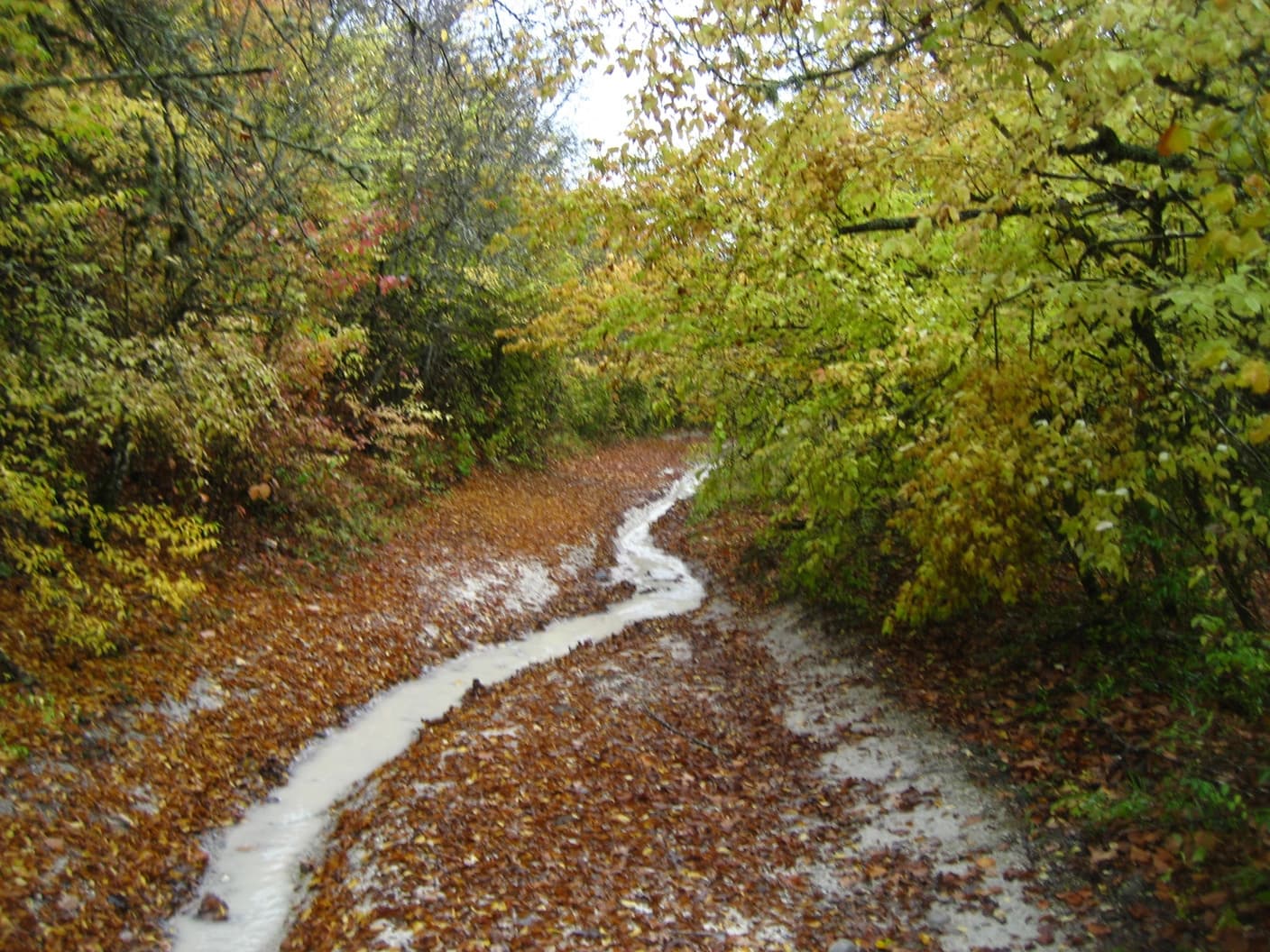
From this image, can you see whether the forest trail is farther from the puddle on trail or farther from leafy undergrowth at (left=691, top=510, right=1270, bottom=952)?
leafy undergrowth at (left=691, top=510, right=1270, bottom=952)

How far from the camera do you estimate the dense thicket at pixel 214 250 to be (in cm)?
714

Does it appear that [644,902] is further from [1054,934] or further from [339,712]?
[339,712]

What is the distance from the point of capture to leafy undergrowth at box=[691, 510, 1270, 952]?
438 cm

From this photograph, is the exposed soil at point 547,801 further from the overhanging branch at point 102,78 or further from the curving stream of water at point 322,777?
the overhanging branch at point 102,78

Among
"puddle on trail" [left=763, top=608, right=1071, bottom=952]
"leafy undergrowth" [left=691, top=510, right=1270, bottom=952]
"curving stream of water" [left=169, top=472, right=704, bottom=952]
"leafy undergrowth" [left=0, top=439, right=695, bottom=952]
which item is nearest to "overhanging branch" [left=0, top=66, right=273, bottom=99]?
"leafy undergrowth" [left=0, top=439, right=695, bottom=952]

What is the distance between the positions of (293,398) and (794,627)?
742 cm

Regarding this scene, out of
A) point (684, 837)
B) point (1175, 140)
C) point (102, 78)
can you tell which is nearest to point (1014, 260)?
point (1175, 140)

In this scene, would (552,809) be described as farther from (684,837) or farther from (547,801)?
(684,837)

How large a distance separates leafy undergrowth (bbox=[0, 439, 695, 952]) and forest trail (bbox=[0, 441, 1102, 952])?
0.03 metres

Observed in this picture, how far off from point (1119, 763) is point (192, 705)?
7.58 m

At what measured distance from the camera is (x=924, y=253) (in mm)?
7773

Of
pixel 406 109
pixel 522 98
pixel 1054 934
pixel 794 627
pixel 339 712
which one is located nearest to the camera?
pixel 1054 934

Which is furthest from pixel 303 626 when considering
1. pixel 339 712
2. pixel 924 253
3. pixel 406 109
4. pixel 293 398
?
pixel 406 109

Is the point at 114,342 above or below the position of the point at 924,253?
above
